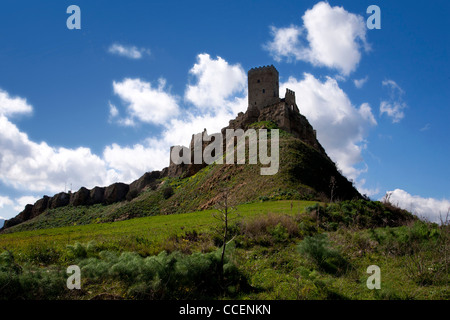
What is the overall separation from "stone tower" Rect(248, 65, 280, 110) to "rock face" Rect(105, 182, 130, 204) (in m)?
46.8

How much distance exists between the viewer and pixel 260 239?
13.0 meters

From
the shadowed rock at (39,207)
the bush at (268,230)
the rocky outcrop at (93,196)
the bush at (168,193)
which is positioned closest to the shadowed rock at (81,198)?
the rocky outcrop at (93,196)

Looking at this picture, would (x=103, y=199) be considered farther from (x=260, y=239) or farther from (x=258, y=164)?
(x=260, y=239)

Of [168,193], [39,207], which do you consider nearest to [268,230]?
[168,193]

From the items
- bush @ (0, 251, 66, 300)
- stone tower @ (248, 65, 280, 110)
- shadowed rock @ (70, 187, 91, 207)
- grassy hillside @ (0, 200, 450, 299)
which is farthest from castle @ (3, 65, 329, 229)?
bush @ (0, 251, 66, 300)

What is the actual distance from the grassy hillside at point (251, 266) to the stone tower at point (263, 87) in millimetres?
53126

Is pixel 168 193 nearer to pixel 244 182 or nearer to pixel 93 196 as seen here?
pixel 244 182

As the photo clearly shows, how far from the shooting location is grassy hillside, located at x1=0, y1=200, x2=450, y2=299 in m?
8.16

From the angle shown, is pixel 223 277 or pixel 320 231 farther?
pixel 320 231

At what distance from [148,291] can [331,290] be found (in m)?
4.93

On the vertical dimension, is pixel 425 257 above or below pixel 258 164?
below

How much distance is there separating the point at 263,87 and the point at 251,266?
193 feet
